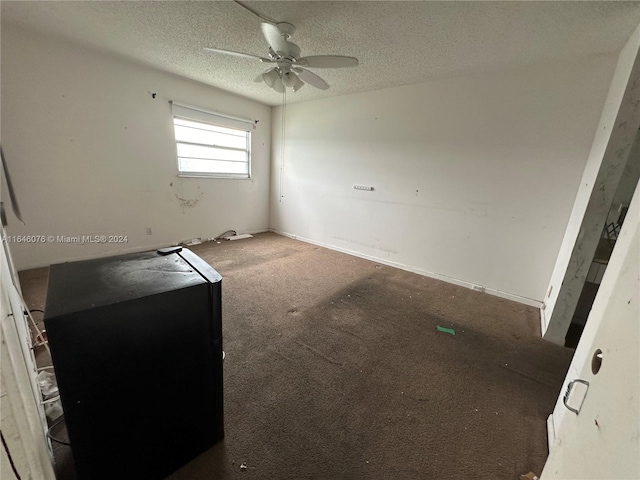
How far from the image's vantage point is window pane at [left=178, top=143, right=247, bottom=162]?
391 cm

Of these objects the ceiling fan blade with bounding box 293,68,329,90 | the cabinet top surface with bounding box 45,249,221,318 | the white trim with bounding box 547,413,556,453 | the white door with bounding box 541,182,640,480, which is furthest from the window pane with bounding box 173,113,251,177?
the white trim with bounding box 547,413,556,453

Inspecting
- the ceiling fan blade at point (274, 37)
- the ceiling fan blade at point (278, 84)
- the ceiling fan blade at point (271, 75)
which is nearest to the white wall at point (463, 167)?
the ceiling fan blade at point (278, 84)

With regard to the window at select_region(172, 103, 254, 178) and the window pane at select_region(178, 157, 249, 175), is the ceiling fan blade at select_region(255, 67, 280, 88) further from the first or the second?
the window pane at select_region(178, 157, 249, 175)

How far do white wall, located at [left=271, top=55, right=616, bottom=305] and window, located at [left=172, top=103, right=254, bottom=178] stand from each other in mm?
1059

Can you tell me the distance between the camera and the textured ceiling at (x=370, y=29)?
1.80 meters

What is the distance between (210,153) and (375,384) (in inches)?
159

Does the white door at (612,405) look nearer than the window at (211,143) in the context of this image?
Yes

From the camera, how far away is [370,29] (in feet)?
6.84

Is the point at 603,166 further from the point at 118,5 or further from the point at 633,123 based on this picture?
the point at 118,5

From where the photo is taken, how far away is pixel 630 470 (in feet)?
1.55

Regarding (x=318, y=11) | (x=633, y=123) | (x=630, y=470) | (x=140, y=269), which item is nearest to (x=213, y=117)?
(x=318, y=11)

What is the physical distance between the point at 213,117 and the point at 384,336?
3875mm

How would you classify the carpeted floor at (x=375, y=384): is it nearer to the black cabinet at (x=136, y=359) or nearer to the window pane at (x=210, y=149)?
the black cabinet at (x=136, y=359)

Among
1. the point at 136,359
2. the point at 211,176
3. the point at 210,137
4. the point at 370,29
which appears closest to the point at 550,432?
the point at 136,359
